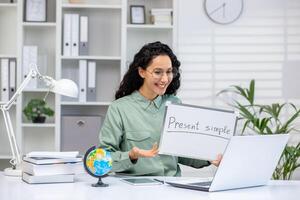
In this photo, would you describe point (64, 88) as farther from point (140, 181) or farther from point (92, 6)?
point (92, 6)

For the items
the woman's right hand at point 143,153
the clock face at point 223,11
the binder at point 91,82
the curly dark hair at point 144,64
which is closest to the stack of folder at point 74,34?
the binder at point 91,82

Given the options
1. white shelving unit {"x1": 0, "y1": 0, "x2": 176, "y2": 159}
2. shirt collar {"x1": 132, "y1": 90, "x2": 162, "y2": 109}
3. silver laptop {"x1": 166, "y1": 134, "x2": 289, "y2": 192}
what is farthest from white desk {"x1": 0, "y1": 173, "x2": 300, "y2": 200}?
white shelving unit {"x1": 0, "y1": 0, "x2": 176, "y2": 159}

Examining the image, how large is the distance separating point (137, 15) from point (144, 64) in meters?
1.50

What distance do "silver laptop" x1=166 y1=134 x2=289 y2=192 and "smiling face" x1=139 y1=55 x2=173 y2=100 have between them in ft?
1.99

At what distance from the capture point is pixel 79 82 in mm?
4133

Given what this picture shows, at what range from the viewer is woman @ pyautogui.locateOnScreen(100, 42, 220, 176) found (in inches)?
105

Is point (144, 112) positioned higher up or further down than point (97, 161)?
higher up

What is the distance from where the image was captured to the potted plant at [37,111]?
4.09 meters

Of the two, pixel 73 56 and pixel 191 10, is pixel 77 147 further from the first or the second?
pixel 191 10

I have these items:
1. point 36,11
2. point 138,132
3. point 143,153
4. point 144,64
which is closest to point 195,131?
point 143,153

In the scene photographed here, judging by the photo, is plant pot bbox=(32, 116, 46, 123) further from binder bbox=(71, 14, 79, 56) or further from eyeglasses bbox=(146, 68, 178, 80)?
eyeglasses bbox=(146, 68, 178, 80)

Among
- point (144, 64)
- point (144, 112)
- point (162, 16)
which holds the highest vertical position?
point (162, 16)

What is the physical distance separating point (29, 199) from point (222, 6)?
271 centimetres

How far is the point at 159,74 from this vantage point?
2750 mm
